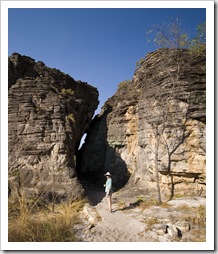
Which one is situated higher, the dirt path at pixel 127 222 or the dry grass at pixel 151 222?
the dry grass at pixel 151 222

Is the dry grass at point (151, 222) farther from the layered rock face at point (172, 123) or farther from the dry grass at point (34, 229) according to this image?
the layered rock face at point (172, 123)

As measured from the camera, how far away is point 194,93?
10617 millimetres

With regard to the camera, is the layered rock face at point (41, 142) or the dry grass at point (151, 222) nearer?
the dry grass at point (151, 222)

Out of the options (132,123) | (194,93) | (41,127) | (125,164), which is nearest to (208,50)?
(194,93)

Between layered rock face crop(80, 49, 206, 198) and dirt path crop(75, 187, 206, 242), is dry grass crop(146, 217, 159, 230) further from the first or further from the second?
layered rock face crop(80, 49, 206, 198)

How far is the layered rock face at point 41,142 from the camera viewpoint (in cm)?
1006

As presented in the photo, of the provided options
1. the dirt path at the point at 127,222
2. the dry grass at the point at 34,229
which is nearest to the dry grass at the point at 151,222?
the dirt path at the point at 127,222

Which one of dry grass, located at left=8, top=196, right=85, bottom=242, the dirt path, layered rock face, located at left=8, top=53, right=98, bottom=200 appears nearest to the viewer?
dry grass, located at left=8, top=196, right=85, bottom=242

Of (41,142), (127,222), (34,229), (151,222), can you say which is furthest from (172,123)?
(34,229)

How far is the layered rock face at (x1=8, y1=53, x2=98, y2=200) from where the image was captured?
1006 centimetres

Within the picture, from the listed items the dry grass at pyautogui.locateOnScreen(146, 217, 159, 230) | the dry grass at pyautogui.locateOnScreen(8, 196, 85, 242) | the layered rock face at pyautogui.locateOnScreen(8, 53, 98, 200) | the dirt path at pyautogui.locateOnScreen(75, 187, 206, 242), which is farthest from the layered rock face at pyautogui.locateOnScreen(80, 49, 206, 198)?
the dry grass at pyautogui.locateOnScreen(8, 196, 85, 242)

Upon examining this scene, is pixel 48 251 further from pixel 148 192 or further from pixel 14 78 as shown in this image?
pixel 14 78

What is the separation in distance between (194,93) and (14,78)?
13.7m

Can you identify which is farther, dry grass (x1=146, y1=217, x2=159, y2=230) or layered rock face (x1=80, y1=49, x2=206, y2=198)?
layered rock face (x1=80, y1=49, x2=206, y2=198)
